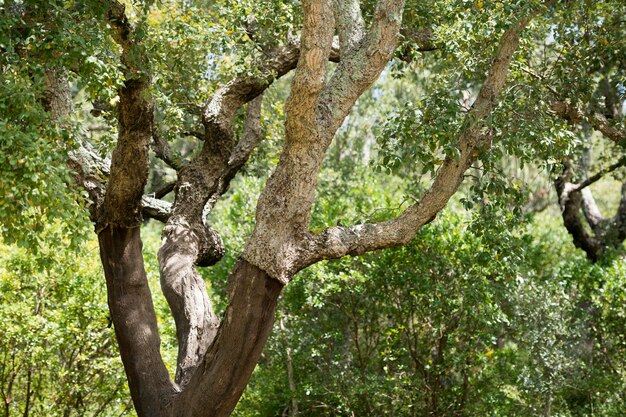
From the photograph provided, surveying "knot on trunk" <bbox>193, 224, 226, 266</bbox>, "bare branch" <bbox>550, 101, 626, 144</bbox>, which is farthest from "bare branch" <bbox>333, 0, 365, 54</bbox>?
"bare branch" <bbox>550, 101, 626, 144</bbox>

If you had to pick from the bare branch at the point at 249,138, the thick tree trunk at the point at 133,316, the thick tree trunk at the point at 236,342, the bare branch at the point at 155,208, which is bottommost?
the thick tree trunk at the point at 236,342

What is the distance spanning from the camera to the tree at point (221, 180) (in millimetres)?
5488

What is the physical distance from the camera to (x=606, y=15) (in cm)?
839

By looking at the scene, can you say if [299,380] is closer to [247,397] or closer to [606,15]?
[247,397]

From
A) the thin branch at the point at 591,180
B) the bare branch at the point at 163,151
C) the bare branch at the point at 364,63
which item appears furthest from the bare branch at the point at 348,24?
the thin branch at the point at 591,180

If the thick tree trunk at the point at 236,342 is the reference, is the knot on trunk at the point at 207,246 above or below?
above

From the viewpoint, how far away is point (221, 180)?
7355mm

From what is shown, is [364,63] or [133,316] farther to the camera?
[133,316]

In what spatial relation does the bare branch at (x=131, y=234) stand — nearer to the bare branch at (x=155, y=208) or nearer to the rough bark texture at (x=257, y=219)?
the rough bark texture at (x=257, y=219)

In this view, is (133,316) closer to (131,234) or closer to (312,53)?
(131,234)

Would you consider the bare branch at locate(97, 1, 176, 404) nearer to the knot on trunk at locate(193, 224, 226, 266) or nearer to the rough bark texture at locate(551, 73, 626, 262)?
the knot on trunk at locate(193, 224, 226, 266)

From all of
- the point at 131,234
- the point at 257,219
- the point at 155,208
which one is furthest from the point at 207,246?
the point at 257,219

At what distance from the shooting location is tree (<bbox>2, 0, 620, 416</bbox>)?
18.0ft

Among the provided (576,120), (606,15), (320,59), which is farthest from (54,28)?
(606,15)
